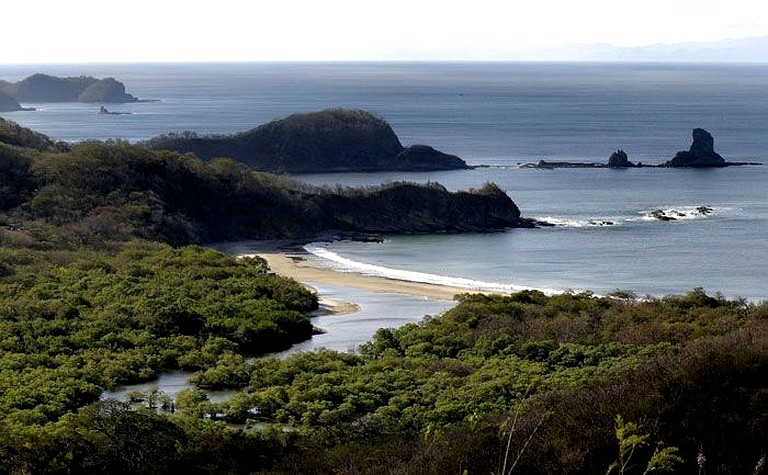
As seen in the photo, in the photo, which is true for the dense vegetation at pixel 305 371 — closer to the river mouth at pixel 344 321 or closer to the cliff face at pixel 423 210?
the river mouth at pixel 344 321

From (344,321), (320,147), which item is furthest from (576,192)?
(344,321)

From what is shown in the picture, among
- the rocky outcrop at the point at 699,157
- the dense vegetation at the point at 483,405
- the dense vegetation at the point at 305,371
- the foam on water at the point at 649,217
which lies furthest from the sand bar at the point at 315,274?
the rocky outcrop at the point at 699,157

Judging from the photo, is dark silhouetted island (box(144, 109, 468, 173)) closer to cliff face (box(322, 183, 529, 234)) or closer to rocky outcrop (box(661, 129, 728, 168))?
rocky outcrop (box(661, 129, 728, 168))

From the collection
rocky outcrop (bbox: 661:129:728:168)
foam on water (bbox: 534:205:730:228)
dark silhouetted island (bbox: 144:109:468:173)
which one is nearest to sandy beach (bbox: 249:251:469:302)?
foam on water (bbox: 534:205:730:228)

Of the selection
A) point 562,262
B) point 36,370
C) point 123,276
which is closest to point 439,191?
point 562,262

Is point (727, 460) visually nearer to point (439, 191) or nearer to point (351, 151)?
point (439, 191)
